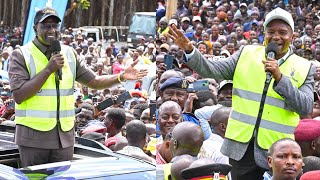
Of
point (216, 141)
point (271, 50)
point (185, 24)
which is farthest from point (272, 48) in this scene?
point (185, 24)

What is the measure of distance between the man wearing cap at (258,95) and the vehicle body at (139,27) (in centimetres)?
1932

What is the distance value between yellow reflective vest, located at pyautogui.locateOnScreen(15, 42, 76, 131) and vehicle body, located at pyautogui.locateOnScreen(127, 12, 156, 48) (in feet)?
61.3

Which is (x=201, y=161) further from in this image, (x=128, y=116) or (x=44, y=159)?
(x=128, y=116)

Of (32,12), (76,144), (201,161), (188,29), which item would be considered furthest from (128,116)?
(188,29)

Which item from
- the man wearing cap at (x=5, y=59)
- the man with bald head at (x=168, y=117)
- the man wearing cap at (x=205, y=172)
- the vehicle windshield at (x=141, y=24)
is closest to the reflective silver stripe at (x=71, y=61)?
the man with bald head at (x=168, y=117)

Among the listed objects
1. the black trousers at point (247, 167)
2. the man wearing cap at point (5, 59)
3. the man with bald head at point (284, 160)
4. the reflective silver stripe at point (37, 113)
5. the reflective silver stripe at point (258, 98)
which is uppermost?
the reflective silver stripe at point (258, 98)

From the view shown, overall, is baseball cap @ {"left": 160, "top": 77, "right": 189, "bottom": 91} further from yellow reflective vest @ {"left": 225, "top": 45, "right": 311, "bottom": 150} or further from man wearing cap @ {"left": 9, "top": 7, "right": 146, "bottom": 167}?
yellow reflective vest @ {"left": 225, "top": 45, "right": 311, "bottom": 150}

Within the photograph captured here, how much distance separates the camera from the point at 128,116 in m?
9.28

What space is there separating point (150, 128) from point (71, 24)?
27357mm

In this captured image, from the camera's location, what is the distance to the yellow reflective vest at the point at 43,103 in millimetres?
5285

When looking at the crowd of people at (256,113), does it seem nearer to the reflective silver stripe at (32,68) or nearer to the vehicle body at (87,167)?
the vehicle body at (87,167)

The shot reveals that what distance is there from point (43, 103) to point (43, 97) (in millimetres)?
41

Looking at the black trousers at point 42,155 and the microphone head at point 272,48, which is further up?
the microphone head at point 272,48

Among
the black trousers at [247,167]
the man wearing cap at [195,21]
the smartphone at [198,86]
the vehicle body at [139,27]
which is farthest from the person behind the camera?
the vehicle body at [139,27]
